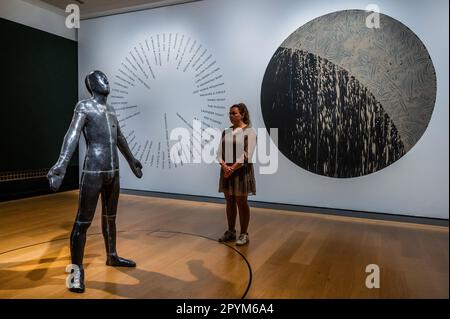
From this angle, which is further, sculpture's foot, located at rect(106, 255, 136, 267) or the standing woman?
the standing woman

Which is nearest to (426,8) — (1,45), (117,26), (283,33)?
(283,33)

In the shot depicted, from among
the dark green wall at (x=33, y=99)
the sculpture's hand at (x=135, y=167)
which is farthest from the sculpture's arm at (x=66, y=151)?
the dark green wall at (x=33, y=99)

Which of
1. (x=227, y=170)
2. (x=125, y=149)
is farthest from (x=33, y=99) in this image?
(x=227, y=170)

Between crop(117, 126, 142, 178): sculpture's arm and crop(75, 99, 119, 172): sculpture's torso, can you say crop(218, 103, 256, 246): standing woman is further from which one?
crop(75, 99, 119, 172): sculpture's torso

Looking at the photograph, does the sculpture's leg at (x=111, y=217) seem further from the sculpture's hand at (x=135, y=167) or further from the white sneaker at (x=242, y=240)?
the white sneaker at (x=242, y=240)

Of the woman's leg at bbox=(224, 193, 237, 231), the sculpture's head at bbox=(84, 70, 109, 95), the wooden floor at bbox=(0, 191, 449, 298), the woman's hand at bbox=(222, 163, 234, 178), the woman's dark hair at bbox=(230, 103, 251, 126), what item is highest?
the sculpture's head at bbox=(84, 70, 109, 95)

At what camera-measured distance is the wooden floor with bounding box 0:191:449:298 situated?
218cm

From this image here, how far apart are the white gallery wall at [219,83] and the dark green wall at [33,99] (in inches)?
15.9

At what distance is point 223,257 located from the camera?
9.21 feet

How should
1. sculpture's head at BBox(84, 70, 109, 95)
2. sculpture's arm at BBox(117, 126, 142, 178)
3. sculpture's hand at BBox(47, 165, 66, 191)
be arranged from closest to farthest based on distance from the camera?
sculpture's hand at BBox(47, 165, 66, 191) → sculpture's head at BBox(84, 70, 109, 95) → sculpture's arm at BBox(117, 126, 142, 178)

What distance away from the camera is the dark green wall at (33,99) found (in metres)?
4.93

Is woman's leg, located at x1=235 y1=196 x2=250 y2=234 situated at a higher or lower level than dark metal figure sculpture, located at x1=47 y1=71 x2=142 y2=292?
lower

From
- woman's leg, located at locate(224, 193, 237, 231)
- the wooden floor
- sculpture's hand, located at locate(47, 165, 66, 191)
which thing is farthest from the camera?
woman's leg, located at locate(224, 193, 237, 231)

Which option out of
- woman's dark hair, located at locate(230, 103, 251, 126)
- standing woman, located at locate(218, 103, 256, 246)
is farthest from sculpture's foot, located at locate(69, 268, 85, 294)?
woman's dark hair, located at locate(230, 103, 251, 126)
